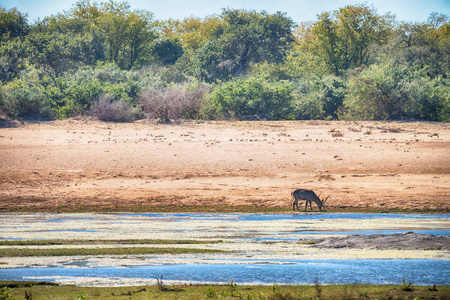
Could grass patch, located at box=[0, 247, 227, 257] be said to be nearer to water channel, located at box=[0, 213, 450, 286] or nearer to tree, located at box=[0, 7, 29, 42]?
water channel, located at box=[0, 213, 450, 286]

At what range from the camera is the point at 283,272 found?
9.73 m

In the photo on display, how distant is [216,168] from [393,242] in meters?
12.2

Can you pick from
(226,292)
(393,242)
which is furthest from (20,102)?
(226,292)

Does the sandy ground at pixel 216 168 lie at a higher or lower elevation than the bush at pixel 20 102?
lower

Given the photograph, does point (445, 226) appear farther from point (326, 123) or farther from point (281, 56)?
point (281, 56)

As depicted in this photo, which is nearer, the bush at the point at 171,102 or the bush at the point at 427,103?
the bush at the point at 171,102

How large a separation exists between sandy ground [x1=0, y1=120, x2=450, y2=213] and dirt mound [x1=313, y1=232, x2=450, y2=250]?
6.43 metres

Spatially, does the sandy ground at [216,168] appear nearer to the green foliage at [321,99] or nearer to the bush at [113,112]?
the bush at [113,112]

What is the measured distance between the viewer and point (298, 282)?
8961 millimetres

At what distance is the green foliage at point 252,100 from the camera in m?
41.0

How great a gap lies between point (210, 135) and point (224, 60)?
2750 centimetres

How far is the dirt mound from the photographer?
11.8m

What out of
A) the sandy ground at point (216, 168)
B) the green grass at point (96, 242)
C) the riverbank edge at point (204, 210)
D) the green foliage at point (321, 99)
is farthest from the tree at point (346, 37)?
the green grass at point (96, 242)

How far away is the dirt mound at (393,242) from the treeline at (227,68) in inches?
985
